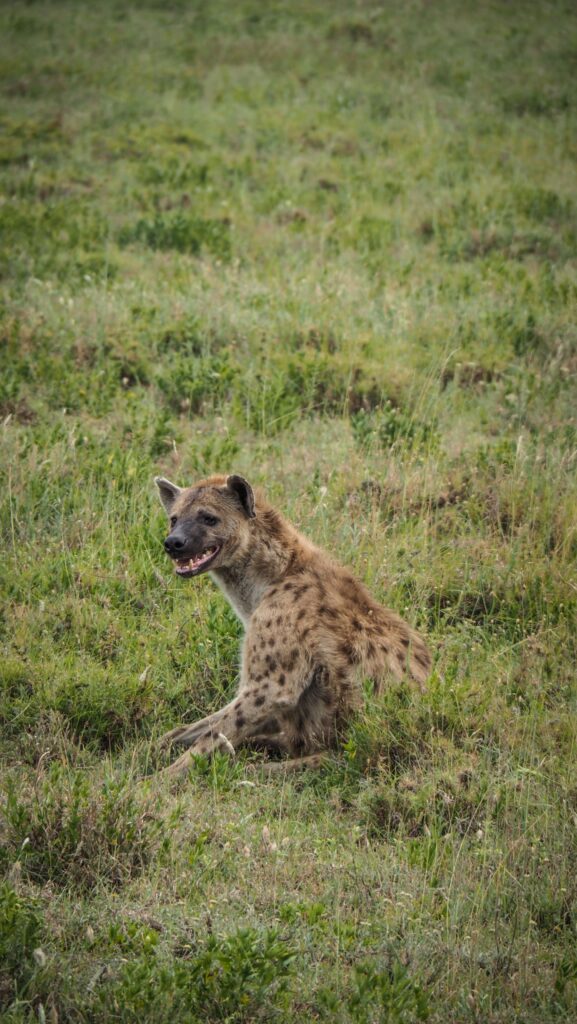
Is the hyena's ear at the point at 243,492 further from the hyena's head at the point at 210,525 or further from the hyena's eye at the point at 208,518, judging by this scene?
the hyena's eye at the point at 208,518

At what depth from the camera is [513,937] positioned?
4066mm

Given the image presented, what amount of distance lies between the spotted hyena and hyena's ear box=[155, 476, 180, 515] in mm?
271

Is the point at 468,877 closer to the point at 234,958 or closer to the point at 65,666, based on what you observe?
the point at 234,958

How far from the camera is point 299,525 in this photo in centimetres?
704

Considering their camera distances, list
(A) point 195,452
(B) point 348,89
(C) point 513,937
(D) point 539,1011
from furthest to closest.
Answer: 1. (B) point 348,89
2. (A) point 195,452
3. (C) point 513,937
4. (D) point 539,1011

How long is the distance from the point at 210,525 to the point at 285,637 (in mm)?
804

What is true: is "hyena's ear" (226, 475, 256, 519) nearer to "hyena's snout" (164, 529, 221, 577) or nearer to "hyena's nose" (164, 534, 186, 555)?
"hyena's snout" (164, 529, 221, 577)

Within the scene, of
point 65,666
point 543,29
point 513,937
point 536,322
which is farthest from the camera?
point 543,29

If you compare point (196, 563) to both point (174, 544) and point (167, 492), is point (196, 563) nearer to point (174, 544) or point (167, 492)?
point (174, 544)

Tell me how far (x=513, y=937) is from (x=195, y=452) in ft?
14.9

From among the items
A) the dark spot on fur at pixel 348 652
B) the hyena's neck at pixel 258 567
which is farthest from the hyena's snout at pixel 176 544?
the dark spot on fur at pixel 348 652

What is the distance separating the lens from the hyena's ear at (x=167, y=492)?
20.3 ft

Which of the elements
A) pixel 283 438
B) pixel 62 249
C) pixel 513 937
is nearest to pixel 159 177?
pixel 62 249

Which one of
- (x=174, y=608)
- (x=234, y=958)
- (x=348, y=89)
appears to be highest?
(x=348, y=89)
